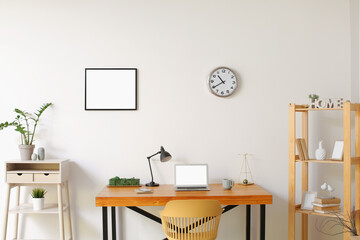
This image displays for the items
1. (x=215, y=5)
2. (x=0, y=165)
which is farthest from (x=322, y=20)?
(x=0, y=165)

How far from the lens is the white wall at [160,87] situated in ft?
12.0

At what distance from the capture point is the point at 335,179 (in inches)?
145

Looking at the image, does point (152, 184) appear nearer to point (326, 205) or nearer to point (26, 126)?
point (26, 126)

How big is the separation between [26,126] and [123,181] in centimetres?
108

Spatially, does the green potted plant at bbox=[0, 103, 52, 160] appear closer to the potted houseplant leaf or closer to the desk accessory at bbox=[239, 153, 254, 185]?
the potted houseplant leaf

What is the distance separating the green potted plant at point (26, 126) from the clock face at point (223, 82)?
1558mm

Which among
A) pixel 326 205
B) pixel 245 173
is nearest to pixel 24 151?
pixel 245 173

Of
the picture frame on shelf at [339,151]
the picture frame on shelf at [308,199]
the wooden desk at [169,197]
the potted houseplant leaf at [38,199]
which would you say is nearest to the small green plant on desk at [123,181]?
the wooden desk at [169,197]

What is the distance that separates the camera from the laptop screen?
136 inches

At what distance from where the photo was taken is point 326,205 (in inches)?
128

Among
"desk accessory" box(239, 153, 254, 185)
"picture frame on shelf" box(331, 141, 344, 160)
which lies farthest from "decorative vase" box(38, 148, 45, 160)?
"picture frame on shelf" box(331, 141, 344, 160)

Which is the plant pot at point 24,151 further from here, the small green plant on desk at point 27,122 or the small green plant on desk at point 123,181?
the small green plant on desk at point 123,181

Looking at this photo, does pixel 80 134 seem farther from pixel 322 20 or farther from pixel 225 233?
pixel 322 20

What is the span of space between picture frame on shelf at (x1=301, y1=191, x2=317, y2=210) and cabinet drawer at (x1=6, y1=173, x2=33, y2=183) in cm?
242
